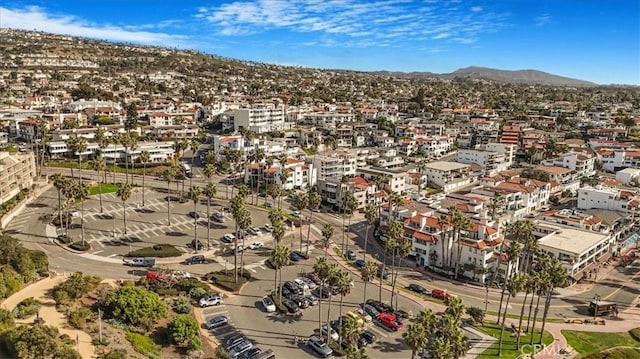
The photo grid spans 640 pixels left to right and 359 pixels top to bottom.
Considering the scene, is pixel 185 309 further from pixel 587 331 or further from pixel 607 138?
pixel 607 138

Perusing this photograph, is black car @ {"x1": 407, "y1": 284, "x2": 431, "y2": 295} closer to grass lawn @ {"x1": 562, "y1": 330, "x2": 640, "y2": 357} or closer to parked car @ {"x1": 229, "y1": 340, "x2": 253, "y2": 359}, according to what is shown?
grass lawn @ {"x1": 562, "y1": 330, "x2": 640, "y2": 357}

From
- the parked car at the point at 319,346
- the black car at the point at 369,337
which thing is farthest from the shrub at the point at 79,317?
the black car at the point at 369,337

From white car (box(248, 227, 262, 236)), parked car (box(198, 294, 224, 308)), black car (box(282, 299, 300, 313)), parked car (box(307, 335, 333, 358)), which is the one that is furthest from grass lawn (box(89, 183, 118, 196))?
parked car (box(307, 335, 333, 358))

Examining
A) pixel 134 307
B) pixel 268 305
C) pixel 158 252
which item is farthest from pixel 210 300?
pixel 158 252

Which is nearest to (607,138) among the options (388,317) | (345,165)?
(345,165)

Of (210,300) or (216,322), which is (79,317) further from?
(210,300)

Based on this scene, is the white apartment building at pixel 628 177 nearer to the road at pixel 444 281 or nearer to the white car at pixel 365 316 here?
the road at pixel 444 281
